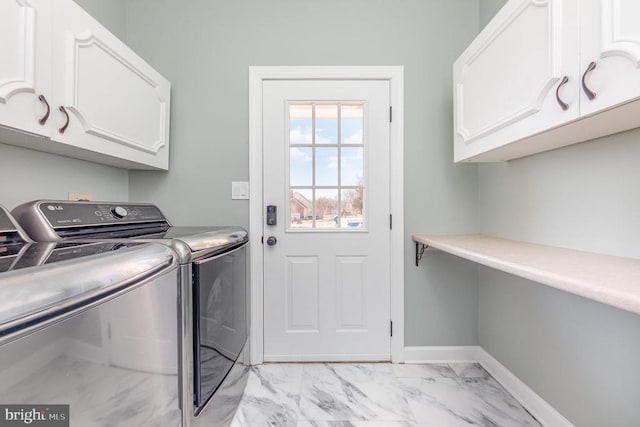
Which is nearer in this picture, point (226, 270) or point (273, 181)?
point (226, 270)

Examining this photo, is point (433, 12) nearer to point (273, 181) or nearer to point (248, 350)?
point (273, 181)

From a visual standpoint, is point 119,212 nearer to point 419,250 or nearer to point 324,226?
point 324,226

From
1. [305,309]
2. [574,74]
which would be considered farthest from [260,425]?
[574,74]

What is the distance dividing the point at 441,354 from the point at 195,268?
1676 millimetres

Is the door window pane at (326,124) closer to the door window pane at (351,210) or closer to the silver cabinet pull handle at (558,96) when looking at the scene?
the door window pane at (351,210)

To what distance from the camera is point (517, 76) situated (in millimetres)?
1031

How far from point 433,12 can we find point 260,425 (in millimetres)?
2641

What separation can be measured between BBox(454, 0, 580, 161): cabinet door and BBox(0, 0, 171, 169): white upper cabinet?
172 cm

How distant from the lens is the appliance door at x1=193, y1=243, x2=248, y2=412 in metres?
1.03

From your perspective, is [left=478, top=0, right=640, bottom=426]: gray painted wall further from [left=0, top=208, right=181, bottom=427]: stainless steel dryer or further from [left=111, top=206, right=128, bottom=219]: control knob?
[left=111, top=206, right=128, bottom=219]: control knob

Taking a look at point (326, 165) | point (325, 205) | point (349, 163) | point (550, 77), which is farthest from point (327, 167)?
point (550, 77)

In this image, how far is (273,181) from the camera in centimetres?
179

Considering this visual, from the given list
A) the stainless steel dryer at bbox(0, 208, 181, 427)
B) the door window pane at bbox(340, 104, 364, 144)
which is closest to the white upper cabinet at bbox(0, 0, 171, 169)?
the stainless steel dryer at bbox(0, 208, 181, 427)

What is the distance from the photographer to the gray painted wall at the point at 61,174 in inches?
44.8
